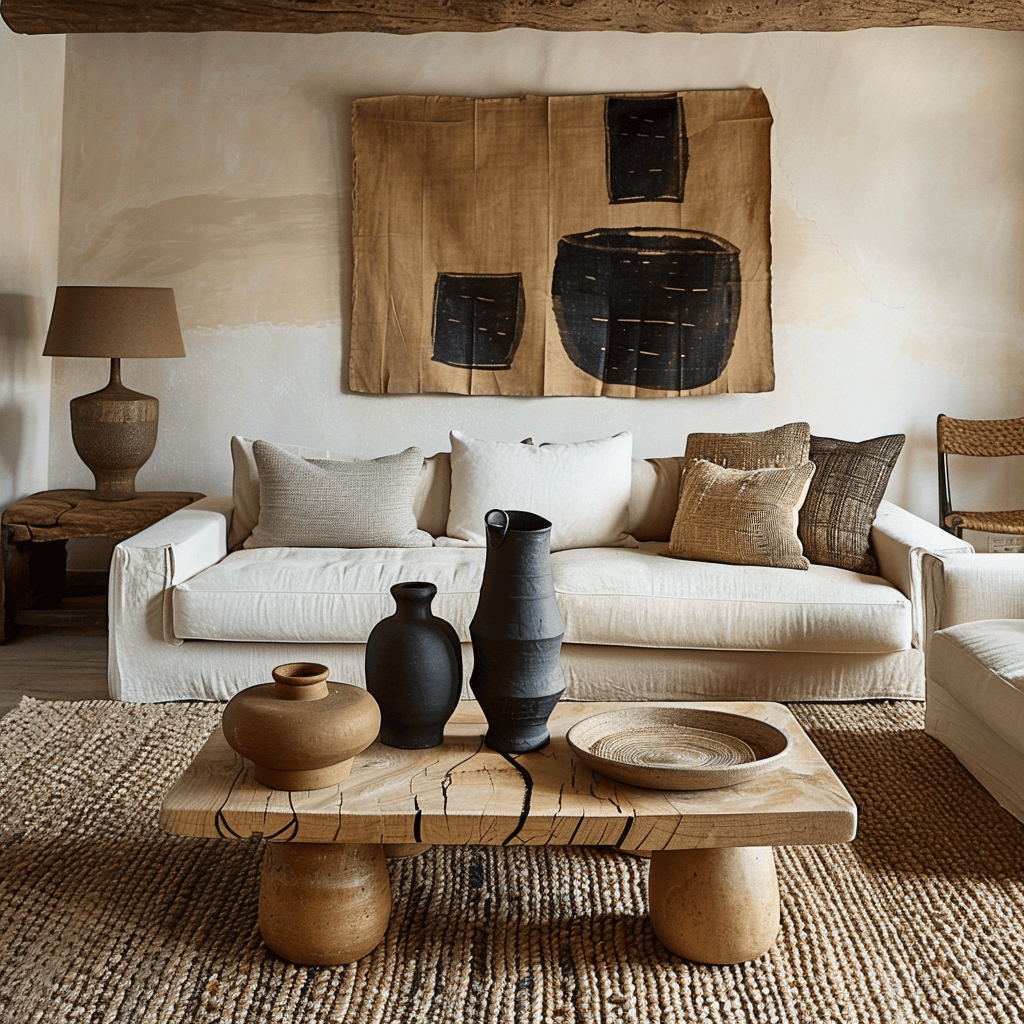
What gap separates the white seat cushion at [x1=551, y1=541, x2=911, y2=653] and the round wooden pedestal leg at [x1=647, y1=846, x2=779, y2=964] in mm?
1215

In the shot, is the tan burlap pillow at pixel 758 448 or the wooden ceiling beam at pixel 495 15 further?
the wooden ceiling beam at pixel 495 15

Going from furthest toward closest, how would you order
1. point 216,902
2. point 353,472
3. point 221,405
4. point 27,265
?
point 221,405
point 27,265
point 353,472
point 216,902

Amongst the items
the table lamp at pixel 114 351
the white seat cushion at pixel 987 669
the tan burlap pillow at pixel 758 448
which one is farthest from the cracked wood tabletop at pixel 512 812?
the table lamp at pixel 114 351

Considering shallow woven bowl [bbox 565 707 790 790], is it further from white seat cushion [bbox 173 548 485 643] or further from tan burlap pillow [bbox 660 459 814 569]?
tan burlap pillow [bbox 660 459 814 569]

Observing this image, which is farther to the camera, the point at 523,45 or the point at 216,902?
the point at 523,45

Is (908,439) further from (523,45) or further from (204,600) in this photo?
(204,600)

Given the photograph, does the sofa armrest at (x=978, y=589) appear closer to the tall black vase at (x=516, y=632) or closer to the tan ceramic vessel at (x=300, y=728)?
the tall black vase at (x=516, y=632)

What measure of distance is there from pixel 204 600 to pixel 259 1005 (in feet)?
4.93

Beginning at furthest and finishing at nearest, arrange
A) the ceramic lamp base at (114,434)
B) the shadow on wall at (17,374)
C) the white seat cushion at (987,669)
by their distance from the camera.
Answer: the shadow on wall at (17,374) → the ceramic lamp base at (114,434) → the white seat cushion at (987,669)

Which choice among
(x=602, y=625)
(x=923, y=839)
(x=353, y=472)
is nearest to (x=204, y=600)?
(x=353, y=472)

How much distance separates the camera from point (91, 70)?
408 centimetres

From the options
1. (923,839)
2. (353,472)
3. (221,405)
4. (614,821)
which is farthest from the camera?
(221,405)

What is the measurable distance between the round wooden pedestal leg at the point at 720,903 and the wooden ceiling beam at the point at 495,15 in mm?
3167

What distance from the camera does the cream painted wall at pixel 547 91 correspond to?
3998 mm
